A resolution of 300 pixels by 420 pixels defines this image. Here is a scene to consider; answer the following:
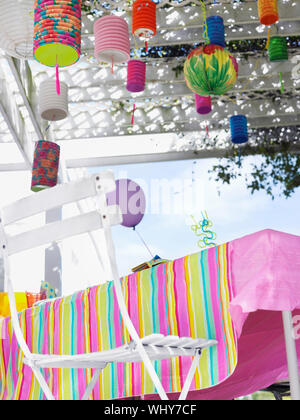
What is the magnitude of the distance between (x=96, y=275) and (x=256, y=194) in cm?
287

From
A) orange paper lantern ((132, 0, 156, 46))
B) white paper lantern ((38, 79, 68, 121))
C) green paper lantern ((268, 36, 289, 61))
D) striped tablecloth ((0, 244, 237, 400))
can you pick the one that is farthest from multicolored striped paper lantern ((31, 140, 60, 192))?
striped tablecloth ((0, 244, 237, 400))

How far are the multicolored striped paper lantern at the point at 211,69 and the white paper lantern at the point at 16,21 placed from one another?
119 cm

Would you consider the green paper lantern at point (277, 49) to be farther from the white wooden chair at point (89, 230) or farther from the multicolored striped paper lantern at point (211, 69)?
the white wooden chair at point (89, 230)

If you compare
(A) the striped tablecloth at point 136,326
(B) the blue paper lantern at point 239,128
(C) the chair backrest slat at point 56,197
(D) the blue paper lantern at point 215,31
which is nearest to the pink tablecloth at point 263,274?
(A) the striped tablecloth at point 136,326

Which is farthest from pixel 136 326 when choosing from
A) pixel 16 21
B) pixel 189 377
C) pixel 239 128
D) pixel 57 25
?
pixel 239 128

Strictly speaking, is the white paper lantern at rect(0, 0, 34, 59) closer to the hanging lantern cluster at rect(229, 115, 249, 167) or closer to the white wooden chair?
the white wooden chair

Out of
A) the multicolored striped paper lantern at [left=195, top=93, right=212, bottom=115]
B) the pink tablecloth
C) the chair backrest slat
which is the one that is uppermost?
the multicolored striped paper lantern at [left=195, top=93, right=212, bottom=115]

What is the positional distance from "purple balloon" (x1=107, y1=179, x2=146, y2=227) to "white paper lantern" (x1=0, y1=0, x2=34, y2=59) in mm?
2332

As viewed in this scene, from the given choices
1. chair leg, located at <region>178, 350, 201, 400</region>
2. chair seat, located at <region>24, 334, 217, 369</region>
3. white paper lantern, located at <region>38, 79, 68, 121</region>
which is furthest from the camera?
white paper lantern, located at <region>38, 79, 68, 121</region>

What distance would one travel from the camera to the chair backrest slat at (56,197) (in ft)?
4.30

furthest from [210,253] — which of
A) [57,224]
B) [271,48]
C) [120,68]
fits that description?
[120,68]

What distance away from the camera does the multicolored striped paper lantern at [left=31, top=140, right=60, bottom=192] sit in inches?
205

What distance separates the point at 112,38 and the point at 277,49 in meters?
1.58

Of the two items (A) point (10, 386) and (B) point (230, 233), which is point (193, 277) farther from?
(B) point (230, 233)
